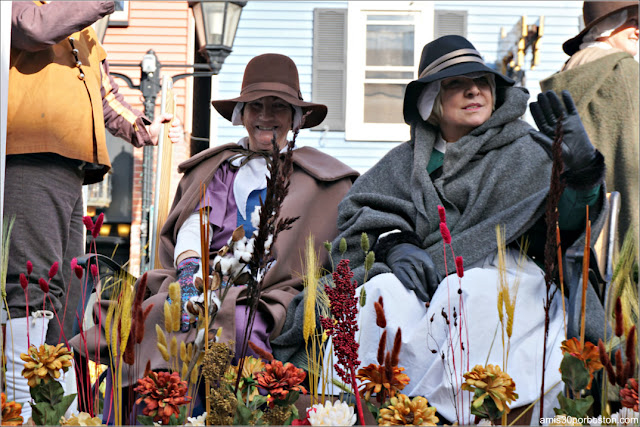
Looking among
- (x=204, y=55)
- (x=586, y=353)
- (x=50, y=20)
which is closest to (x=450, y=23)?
(x=204, y=55)

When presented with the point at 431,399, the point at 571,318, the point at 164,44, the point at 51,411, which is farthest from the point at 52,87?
the point at 571,318

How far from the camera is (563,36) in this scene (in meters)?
3.50

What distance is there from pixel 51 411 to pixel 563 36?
2.65 metres

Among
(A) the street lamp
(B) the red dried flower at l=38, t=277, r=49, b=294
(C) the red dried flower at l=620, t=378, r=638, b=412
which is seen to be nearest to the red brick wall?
(A) the street lamp

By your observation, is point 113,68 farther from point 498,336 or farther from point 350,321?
point 350,321

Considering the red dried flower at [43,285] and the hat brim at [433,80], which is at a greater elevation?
the hat brim at [433,80]

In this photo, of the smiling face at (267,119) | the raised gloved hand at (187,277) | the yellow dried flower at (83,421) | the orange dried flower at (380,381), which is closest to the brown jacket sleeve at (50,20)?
the smiling face at (267,119)

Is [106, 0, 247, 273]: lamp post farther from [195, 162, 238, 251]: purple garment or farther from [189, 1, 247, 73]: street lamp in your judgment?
[195, 162, 238, 251]: purple garment

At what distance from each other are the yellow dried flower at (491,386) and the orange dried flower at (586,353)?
0.45 ft

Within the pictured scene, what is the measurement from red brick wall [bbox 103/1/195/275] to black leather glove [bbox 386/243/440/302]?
1345 millimetres

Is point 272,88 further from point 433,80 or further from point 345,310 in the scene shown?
point 345,310

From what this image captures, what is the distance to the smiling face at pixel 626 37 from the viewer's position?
10.9 feet

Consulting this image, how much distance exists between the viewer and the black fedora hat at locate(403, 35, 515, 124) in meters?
2.97

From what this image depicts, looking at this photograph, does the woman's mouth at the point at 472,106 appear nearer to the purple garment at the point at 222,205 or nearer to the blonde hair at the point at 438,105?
the blonde hair at the point at 438,105
